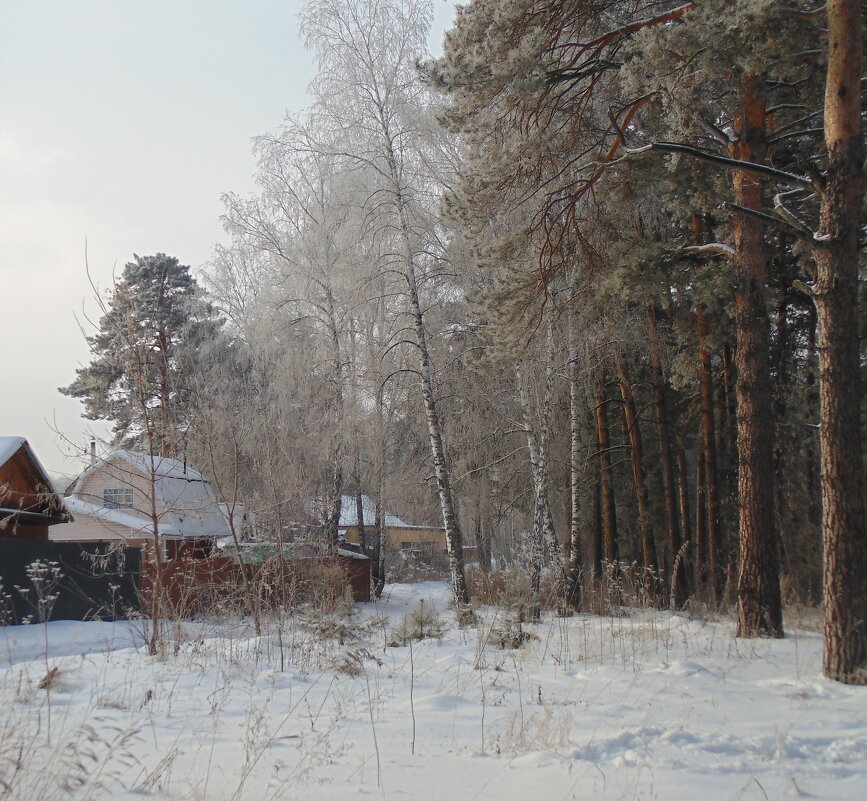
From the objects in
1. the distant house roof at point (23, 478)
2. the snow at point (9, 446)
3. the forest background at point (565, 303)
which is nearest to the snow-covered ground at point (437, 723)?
the forest background at point (565, 303)

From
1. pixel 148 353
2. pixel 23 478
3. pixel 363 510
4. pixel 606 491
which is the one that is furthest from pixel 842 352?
pixel 23 478

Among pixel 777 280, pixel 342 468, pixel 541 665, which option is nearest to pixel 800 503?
pixel 777 280

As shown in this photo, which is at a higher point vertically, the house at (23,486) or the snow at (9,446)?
the snow at (9,446)

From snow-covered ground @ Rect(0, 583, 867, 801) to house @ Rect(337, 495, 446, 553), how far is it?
14.3 meters

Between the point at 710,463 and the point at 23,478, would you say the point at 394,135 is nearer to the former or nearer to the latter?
the point at 710,463

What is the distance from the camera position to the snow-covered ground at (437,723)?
10.8ft

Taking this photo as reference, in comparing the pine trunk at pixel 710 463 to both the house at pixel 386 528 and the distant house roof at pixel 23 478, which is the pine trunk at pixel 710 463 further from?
the distant house roof at pixel 23 478

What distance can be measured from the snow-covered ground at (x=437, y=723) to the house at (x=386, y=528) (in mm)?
14312

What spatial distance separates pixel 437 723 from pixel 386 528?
58.4 feet

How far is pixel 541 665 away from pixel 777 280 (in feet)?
30.5

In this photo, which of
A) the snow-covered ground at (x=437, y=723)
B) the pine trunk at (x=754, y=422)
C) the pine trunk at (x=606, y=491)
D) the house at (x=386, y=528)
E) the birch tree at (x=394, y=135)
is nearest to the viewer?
the snow-covered ground at (x=437, y=723)

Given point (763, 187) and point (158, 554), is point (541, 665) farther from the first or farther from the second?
point (763, 187)

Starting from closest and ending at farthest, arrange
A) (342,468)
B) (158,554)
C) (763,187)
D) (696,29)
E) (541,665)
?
(541,665)
(696,29)
(158,554)
(763,187)
(342,468)

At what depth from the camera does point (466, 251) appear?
1379cm
